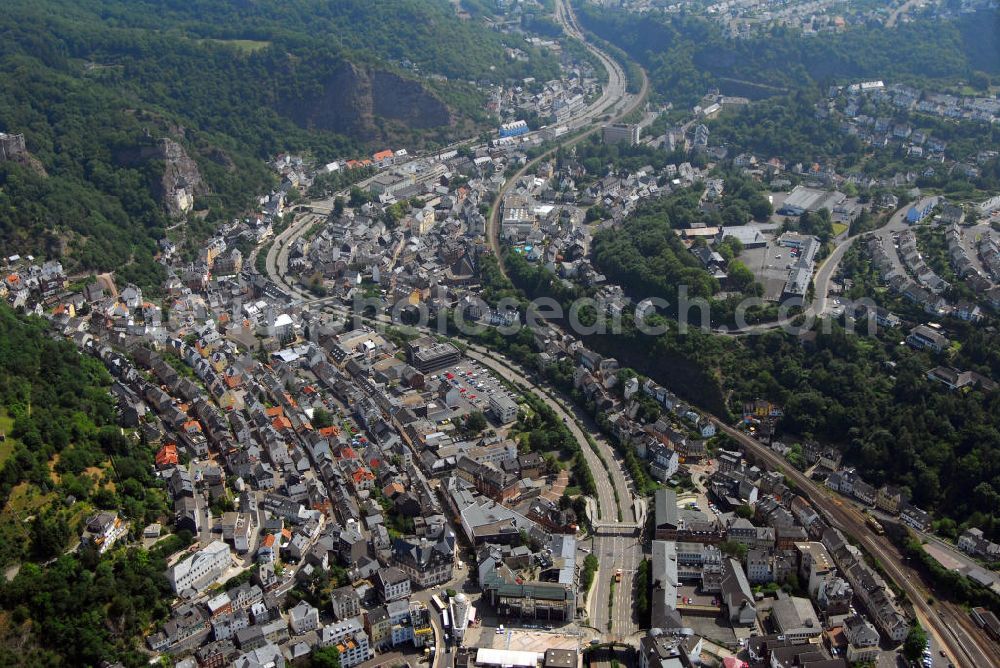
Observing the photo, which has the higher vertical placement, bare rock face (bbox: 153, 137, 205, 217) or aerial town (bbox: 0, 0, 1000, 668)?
bare rock face (bbox: 153, 137, 205, 217)

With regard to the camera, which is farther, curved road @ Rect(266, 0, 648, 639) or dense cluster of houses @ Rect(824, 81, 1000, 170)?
dense cluster of houses @ Rect(824, 81, 1000, 170)

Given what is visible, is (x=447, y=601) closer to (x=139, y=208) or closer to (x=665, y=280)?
(x=665, y=280)

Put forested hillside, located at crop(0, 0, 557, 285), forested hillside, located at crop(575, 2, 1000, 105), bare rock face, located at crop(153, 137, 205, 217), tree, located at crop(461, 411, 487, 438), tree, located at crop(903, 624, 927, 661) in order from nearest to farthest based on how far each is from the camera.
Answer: tree, located at crop(903, 624, 927, 661) → tree, located at crop(461, 411, 487, 438) → forested hillside, located at crop(0, 0, 557, 285) → bare rock face, located at crop(153, 137, 205, 217) → forested hillside, located at crop(575, 2, 1000, 105)

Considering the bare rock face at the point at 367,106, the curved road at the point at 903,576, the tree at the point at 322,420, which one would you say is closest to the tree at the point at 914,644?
the curved road at the point at 903,576

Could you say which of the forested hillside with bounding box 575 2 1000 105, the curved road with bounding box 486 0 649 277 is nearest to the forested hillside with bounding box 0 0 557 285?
the curved road with bounding box 486 0 649 277

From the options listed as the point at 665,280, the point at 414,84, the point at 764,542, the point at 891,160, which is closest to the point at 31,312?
the point at 665,280

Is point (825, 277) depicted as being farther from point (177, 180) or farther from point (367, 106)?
point (367, 106)

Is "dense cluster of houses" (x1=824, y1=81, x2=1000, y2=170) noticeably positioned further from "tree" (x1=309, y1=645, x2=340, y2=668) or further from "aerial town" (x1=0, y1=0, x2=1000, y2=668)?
"tree" (x1=309, y1=645, x2=340, y2=668)

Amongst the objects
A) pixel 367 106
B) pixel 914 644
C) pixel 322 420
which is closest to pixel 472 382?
pixel 322 420
